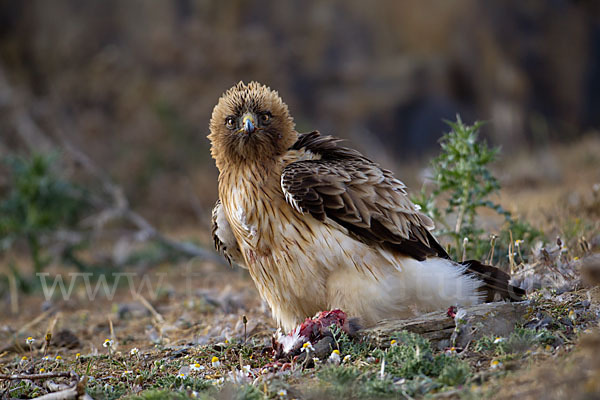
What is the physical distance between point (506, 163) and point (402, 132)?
4.08 m

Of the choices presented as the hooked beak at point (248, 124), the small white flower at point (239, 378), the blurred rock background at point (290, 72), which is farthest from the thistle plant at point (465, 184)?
the blurred rock background at point (290, 72)

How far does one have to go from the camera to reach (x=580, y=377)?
2.26 meters

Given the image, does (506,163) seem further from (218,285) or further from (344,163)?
(344,163)

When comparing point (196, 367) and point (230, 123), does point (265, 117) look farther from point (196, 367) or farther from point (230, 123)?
point (196, 367)

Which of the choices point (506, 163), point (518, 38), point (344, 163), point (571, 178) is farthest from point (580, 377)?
point (518, 38)

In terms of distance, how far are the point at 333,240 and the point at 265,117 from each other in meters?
1.08

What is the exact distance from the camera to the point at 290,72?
16297mm

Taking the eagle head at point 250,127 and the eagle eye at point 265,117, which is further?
the eagle eye at point 265,117

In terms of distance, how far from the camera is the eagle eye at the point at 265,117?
4391mm

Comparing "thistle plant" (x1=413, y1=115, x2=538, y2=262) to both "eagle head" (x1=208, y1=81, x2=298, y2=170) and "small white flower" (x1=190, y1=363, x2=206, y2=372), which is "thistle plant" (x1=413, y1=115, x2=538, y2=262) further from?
"small white flower" (x1=190, y1=363, x2=206, y2=372)

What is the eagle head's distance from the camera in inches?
168

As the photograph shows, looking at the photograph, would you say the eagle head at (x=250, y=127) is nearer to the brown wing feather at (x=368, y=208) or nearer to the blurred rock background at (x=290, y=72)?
Result: the brown wing feather at (x=368, y=208)

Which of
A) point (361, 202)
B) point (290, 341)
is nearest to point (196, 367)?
point (290, 341)

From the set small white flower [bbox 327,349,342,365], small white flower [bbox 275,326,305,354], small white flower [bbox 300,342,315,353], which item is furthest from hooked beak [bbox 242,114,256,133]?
small white flower [bbox 327,349,342,365]
